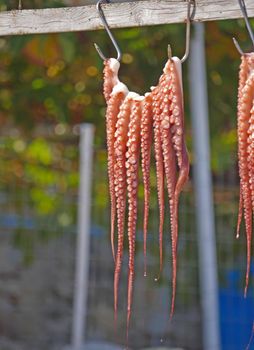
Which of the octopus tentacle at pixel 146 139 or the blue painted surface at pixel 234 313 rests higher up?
the octopus tentacle at pixel 146 139

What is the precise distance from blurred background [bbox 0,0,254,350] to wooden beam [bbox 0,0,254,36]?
3.05m

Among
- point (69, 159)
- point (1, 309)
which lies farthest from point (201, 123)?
point (1, 309)

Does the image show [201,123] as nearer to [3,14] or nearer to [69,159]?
[69,159]

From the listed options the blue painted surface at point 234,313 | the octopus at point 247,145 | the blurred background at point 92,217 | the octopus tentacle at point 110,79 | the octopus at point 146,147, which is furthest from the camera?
the blue painted surface at point 234,313

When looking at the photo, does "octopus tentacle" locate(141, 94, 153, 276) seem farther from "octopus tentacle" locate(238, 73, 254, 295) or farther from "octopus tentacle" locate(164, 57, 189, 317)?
"octopus tentacle" locate(238, 73, 254, 295)

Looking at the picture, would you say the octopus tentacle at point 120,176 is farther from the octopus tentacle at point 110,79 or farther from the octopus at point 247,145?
the octopus at point 247,145

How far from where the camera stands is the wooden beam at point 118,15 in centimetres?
278

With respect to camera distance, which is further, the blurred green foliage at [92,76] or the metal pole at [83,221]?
the metal pole at [83,221]

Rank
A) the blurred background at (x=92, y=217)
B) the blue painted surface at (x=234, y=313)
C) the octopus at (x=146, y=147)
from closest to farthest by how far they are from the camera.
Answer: the octopus at (x=146, y=147)
the blurred background at (x=92, y=217)
the blue painted surface at (x=234, y=313)

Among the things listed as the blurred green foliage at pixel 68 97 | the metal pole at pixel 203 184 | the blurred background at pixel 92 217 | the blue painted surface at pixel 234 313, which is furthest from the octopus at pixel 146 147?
the blue painted surface at pixel 234 313

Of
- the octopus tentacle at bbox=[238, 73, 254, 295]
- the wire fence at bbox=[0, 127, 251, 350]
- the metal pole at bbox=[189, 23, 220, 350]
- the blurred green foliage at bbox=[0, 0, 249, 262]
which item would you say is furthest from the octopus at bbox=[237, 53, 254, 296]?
the wire fence at bbox=[0, 127, 251, 350]

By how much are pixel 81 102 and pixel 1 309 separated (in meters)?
1.90

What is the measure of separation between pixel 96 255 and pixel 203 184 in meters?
1.41

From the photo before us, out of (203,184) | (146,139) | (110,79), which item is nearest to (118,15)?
(110,79)
